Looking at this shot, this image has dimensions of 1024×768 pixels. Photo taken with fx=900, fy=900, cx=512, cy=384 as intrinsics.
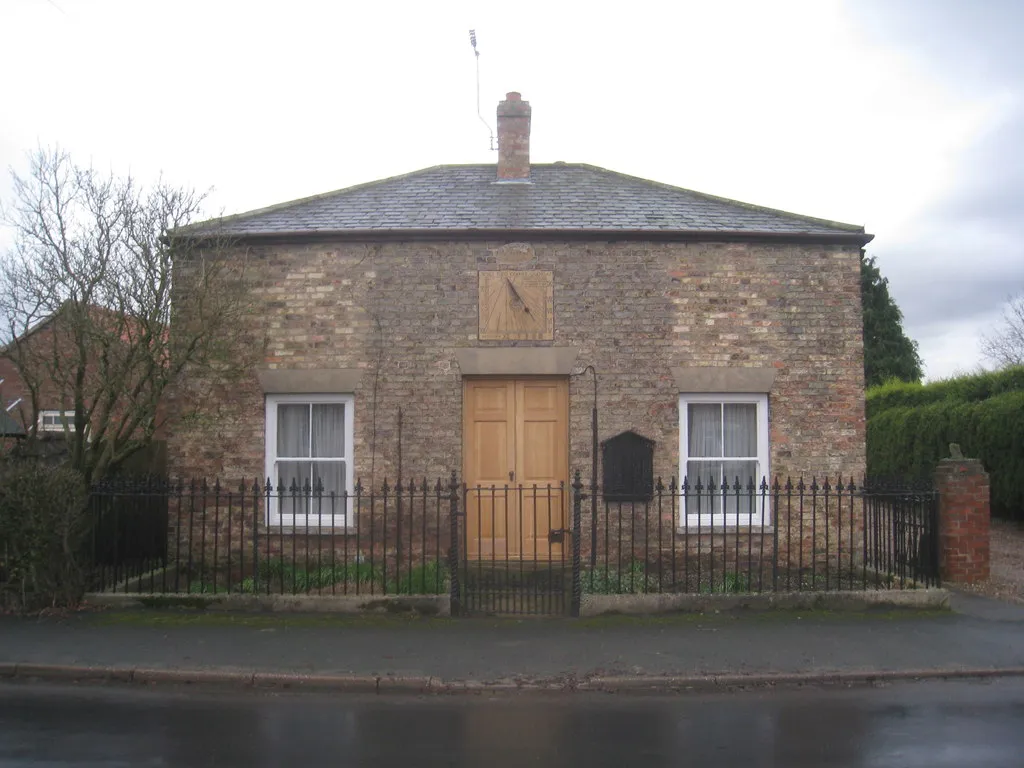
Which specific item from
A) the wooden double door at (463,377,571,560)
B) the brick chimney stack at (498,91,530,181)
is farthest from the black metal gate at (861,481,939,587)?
the brick chimney stack at (498,91,530,181)

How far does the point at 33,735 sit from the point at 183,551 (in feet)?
17.6

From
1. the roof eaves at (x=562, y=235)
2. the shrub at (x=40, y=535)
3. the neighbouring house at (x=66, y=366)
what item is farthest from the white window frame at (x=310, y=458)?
the shrub at (x=40, y=535)

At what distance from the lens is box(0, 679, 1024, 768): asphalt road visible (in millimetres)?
5379

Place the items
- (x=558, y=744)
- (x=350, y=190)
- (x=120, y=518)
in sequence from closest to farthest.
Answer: (x=558, y=744) < (x=120, y=518) < (x=350, y=190)

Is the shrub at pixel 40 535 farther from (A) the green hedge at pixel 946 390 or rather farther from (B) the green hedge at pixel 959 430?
(A) the green hedge at pixel 946 390

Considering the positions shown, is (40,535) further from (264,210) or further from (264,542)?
(264,210)

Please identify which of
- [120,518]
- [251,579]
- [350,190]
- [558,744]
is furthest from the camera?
[350,190]

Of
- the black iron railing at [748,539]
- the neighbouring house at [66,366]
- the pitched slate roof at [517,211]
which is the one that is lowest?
the black iron railing at [748,539]

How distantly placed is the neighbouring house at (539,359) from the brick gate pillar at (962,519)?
41.6 inches

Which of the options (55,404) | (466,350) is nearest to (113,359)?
(55,404)

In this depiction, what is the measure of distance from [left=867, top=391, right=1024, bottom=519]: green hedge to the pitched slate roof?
568 cm

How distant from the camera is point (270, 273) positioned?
1112 centimetres

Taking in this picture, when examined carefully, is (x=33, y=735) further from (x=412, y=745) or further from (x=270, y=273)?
(x=270, y=273)

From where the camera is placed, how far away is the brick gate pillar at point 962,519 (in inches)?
403
